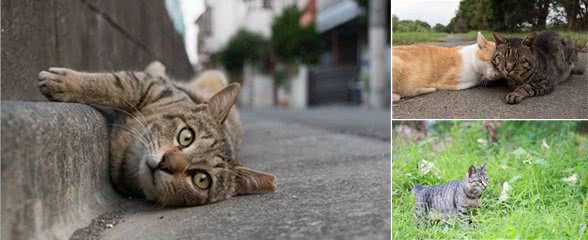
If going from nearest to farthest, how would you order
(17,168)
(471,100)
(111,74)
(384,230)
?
(17,168), (384,230), (471,100), (111,74)

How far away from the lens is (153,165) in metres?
1.62

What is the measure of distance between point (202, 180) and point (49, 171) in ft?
1.98

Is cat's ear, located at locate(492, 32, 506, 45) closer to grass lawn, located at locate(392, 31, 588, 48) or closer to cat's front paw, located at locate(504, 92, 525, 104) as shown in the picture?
grass lawn, located at locate(392, 31, 588, 48)

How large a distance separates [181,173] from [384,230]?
2.27 ft

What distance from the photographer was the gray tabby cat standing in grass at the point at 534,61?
56.9 inches

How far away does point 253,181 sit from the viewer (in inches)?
67.1

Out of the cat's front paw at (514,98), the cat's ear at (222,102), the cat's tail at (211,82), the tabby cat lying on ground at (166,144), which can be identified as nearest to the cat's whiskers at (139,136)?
the tabby cat lying on ground at (166,144)

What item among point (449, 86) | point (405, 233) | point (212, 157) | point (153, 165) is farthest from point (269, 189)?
point (449, 86)

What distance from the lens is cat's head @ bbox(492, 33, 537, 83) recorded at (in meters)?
1.44

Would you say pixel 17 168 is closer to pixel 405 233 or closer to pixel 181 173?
pixel 181 173

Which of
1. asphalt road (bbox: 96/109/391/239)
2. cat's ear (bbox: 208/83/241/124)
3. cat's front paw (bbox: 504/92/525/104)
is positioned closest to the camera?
asphalt road (bbox: 96/109/391/239)

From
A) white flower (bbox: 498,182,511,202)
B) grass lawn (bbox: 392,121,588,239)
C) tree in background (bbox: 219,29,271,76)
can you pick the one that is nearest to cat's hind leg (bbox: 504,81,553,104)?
grass lawn (bbox: 392,121,588,239)

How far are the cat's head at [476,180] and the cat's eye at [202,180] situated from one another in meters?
0.72

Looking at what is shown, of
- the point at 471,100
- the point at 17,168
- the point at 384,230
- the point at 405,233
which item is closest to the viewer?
the point at 17,168
